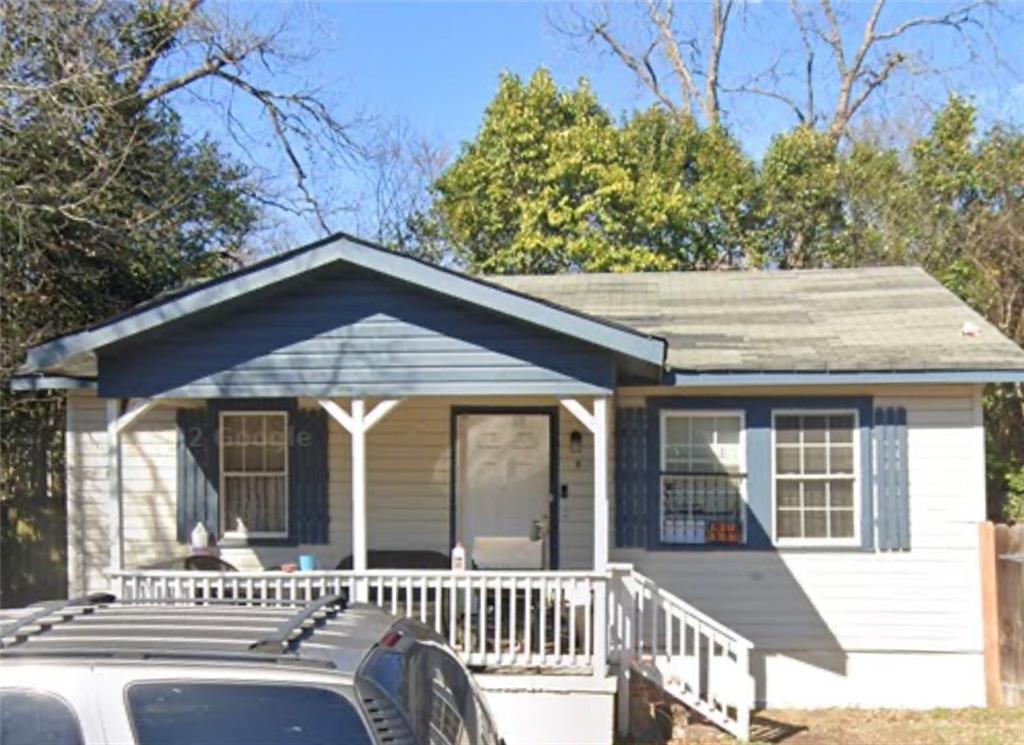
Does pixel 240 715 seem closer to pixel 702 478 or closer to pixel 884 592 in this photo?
pixel 702 478

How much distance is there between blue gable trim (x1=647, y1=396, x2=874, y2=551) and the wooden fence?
43.5 inches

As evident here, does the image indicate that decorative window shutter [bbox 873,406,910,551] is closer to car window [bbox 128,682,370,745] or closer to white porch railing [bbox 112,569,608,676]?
white porch railing [bbox 112,569,608,676]

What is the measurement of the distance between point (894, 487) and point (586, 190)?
12.4 metres

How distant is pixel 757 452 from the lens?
419 inches

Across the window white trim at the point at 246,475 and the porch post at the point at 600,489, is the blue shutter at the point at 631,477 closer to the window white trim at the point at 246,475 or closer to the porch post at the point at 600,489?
the porch post at the point at 600,489

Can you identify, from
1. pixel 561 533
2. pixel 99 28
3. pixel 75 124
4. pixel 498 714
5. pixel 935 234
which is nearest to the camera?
pixel 498 714

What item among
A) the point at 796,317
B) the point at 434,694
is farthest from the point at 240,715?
the point at 796,317

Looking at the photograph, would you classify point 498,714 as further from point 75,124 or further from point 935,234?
point 935,234

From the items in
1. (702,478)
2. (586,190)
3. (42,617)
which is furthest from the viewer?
(586,190)

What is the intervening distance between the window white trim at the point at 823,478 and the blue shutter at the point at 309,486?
4536mm

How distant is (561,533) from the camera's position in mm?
11297

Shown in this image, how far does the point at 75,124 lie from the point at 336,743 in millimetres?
11239

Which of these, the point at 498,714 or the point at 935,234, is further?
the point at 935,234

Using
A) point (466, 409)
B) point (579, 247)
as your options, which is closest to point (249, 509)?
point (466, 409)
